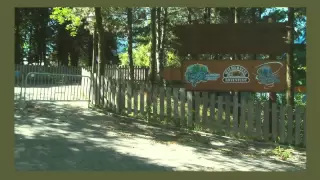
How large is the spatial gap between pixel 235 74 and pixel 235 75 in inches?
1.1

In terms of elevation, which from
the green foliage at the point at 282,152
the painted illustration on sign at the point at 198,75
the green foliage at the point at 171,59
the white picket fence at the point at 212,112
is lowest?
the green foliage at the point at 282,152

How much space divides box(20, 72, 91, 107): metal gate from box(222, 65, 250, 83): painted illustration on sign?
5.44 m

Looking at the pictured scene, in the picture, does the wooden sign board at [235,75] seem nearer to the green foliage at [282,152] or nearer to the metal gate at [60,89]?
the green foliage at [282,152]

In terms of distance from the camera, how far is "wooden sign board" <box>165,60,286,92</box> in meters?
10.0

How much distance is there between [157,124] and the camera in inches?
411

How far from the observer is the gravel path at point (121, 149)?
7.05 m

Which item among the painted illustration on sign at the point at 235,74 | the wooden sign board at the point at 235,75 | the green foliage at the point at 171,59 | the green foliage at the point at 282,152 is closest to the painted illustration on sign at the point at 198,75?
the wooden sign board at the point at 235,75

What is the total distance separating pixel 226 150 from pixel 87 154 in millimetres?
3163

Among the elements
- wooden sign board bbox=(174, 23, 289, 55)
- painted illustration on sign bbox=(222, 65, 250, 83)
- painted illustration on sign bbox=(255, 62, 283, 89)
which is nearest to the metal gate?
wooden sign board bbox=(174, 23, 289, 55)

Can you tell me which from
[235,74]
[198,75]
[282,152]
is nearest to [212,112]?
[198,75]

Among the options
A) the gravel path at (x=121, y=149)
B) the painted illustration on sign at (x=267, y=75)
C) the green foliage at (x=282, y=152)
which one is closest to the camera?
the gravel path at (x=121, y=149)

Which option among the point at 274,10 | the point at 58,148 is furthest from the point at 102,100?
the point at 274,10

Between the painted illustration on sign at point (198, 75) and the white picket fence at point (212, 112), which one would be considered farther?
the painted illustration on sign at point (198, 75)

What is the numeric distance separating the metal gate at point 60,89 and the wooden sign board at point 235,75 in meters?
4.65
